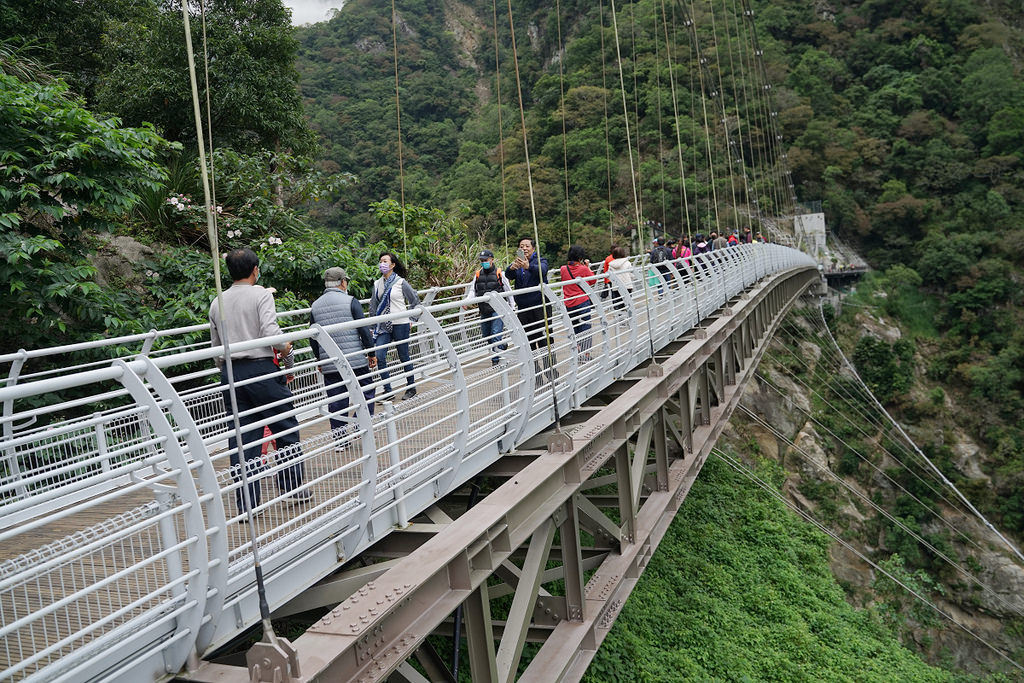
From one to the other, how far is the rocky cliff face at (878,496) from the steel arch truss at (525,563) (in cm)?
1265

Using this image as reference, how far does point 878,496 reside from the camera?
30.1 meters

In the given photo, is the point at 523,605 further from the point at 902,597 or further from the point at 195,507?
the point at 902,597

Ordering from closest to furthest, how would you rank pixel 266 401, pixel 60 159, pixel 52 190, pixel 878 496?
pixel 266 401, pixel 60 159, pixel 52 190, pixel 878 496

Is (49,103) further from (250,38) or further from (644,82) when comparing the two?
(644,82)

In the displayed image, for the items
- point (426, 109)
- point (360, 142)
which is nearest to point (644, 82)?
point (426, 109)

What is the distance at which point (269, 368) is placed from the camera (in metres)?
3.75

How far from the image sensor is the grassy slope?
34.0 feet

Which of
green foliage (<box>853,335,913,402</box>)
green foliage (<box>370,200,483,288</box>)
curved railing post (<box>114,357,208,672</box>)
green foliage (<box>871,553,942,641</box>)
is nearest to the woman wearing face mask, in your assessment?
curved railing post (<box>114,357,208,672</box>)

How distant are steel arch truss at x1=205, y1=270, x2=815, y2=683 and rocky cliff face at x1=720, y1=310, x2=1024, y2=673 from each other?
12.6m

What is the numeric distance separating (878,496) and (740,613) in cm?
2061

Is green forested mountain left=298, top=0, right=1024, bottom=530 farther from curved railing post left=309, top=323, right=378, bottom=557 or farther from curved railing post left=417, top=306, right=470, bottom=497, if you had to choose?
curved railing post left=309, top=323, right=378, bottom=557

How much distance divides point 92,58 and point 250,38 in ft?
11.6

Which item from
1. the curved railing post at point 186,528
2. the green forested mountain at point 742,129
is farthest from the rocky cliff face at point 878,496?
the curved railing post at point 186,528

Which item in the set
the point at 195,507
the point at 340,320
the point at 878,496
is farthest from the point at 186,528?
the point at 878,496
